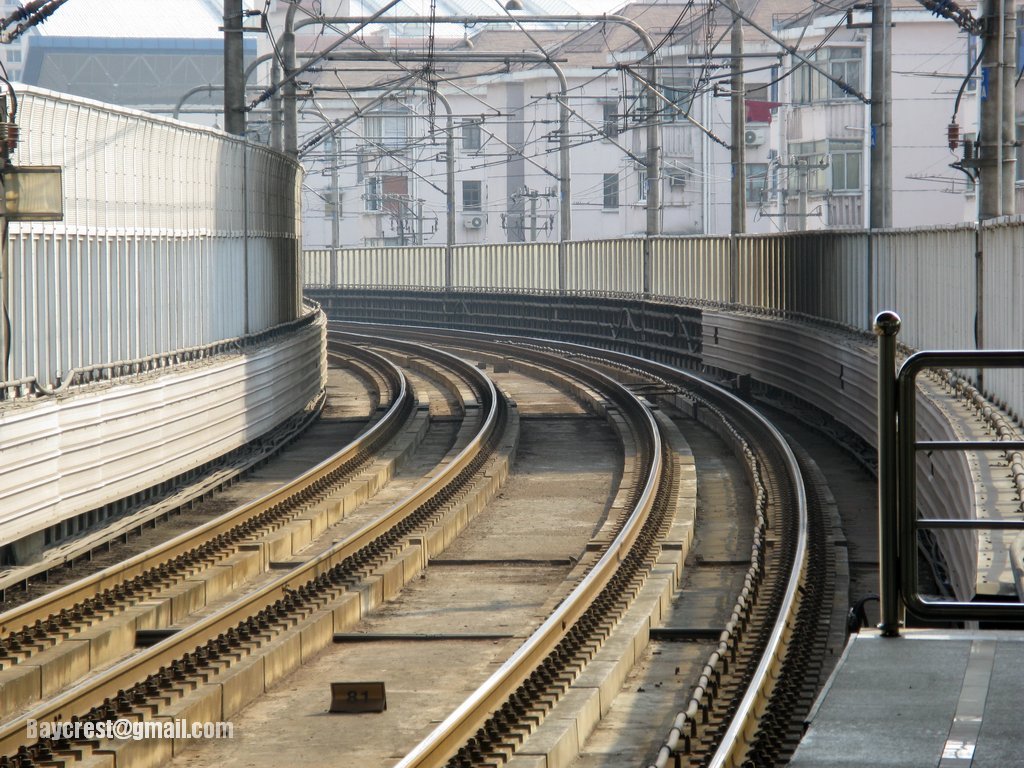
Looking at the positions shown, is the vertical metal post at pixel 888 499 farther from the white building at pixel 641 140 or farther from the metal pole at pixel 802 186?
the metal pole at pixel 802 186

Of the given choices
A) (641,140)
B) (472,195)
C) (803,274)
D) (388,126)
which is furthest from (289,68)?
(388,126)

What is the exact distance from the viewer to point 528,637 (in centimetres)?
1109

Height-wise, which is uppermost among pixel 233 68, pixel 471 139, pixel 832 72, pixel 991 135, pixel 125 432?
pixel 832 72

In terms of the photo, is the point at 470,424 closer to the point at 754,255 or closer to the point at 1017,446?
the point at 754,255

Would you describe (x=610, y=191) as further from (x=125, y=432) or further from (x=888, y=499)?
(x=888, y=499)

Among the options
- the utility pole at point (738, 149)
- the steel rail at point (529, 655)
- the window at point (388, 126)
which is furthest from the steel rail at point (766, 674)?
the window at point (388, 126)

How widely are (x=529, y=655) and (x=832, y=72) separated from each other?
54183 mm

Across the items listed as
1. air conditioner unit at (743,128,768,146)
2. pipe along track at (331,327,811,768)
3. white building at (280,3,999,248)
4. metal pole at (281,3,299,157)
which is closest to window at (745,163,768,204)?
white building at (280,3,999,248)

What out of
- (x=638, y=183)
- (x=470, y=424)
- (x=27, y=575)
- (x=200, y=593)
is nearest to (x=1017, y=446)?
(x=200, y=593)

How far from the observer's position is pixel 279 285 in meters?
24.9

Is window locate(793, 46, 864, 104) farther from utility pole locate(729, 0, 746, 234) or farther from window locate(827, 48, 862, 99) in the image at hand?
utility pole locate(729, 0, 746, 234)

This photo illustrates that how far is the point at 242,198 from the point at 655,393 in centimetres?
1077

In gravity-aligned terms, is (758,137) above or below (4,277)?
above

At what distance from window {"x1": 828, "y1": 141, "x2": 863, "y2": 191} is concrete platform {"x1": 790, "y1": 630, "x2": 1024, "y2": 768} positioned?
57122 millimetres
